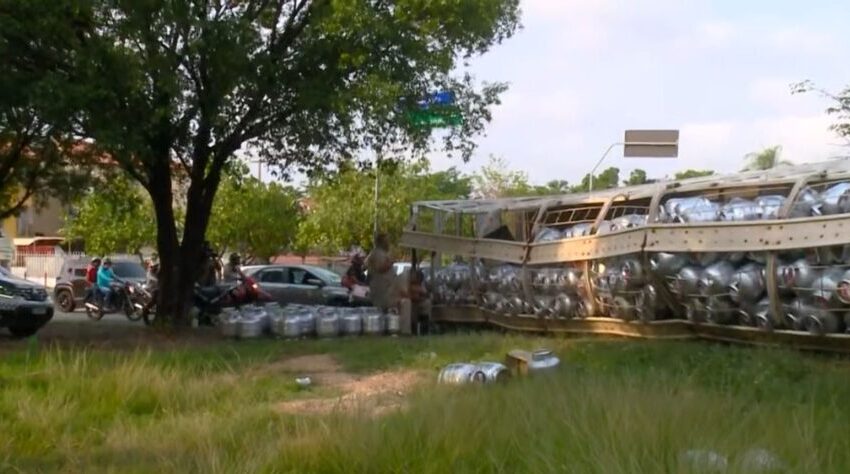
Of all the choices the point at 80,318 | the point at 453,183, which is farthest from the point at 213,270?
the point at 453,183

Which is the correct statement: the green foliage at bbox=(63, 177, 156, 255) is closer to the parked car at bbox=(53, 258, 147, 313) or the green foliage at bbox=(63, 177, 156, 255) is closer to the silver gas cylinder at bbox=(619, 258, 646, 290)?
the parked car at bbox=(53, 258, 147, 313)

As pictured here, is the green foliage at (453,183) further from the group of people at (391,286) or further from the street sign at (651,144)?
the group of people at (391,286)

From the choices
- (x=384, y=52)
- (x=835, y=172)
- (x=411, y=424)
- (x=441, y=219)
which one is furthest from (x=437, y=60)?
(x=411, y=424)

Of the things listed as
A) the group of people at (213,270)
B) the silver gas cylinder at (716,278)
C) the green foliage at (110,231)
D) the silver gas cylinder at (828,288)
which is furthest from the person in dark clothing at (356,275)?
Answer: the green foliage at (110,231)

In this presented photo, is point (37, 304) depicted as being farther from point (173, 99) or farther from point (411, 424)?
point (411, 424)

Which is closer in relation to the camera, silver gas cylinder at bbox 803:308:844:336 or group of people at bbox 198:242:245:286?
silver gas cylinder at bbox 803:308:844:336

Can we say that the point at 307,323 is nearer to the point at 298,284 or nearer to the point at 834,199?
the point at 834,199

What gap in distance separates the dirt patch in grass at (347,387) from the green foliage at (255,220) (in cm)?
3185

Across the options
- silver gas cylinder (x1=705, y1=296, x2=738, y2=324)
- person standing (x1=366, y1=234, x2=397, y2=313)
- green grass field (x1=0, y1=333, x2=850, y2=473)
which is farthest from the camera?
person standing (x1=366, y1=234, x2=397, y2=313)

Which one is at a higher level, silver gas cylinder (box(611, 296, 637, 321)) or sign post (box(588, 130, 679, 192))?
sign post (box(588, 130, 679, 192))

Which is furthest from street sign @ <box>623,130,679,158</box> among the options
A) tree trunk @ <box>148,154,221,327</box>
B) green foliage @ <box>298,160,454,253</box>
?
green foliage @ <box>298,160,454,253</box>

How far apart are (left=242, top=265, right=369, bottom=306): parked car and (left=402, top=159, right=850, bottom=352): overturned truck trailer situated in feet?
28.2

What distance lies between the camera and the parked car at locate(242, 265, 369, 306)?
26.1 metres

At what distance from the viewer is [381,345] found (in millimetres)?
14820
